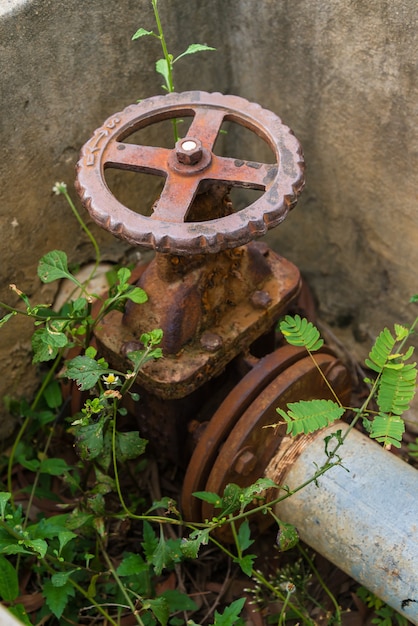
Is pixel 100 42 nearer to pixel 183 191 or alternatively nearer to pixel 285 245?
pixel 183 191

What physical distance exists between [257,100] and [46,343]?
3.98ft

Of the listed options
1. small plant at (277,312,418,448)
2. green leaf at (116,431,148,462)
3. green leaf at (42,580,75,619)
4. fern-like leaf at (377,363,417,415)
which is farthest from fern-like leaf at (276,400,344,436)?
green leaf at (42,580,75,619)

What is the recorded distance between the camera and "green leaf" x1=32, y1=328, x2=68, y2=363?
1822mm

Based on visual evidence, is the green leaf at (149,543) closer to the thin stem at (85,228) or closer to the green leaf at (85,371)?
the green leaf at (85,371)

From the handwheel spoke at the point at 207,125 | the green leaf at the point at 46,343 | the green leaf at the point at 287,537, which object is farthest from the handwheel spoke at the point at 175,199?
the green leaf at the point at 287,537

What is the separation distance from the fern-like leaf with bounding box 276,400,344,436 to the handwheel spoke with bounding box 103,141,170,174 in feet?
2.12

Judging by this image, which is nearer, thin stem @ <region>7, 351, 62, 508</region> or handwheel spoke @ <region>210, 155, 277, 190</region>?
handwheel spoke @ <region>210, 155, 277, 190</region>

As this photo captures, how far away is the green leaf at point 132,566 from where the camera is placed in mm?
2020

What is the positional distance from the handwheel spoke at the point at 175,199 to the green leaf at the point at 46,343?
14.4 inches

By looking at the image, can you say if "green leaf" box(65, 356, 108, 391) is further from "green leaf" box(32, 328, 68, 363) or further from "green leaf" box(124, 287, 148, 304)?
"green leaf" box(124, 287, 148, 304)

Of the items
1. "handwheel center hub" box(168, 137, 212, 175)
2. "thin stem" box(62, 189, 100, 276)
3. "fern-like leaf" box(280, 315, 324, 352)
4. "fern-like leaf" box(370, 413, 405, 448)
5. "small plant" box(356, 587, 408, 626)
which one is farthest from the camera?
"thin stem" box(62, 189, 100, 276)

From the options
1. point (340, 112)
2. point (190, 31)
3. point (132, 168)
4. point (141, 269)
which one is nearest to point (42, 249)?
point (141, 269)

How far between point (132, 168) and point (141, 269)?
0.57 metres

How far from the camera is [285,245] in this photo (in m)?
2.86
